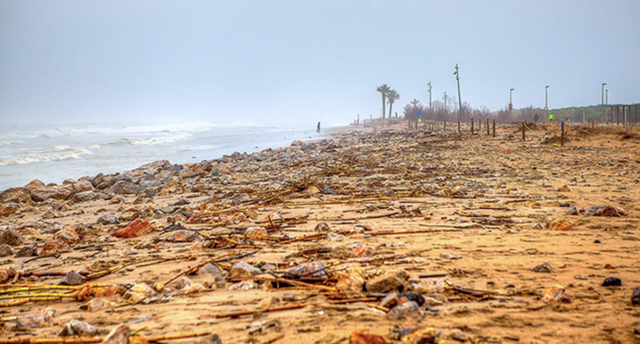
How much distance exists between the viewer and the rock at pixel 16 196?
28.9 feet

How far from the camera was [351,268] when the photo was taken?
2537 millimetres

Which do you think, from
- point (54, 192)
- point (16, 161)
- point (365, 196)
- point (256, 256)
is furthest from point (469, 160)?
point (16, 161)

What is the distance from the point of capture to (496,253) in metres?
3.02

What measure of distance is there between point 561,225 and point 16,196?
412 inches

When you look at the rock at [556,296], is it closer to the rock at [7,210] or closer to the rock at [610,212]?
the rock at [610,212]

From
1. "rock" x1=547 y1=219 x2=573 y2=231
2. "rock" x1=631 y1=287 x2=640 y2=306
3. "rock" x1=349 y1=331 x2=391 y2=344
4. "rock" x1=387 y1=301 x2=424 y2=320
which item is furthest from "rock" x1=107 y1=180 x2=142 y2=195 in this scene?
"rock" x1=631 y1=287 x2=640 y2=306

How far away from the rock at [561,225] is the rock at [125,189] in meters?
8.67

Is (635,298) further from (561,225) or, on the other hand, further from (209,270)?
(209,270)

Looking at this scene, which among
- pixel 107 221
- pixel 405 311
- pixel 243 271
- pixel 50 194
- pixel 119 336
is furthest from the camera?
pixel 50 194

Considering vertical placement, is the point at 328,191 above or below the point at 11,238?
above

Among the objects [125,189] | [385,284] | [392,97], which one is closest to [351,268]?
[385,284]

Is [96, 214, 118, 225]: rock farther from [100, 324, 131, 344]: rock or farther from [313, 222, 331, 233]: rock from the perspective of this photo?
[100, 324, 131, 344]: rock

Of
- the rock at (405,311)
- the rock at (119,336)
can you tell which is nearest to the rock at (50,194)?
the rock at (119,336)

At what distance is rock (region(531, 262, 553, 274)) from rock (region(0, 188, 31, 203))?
10060 mm
